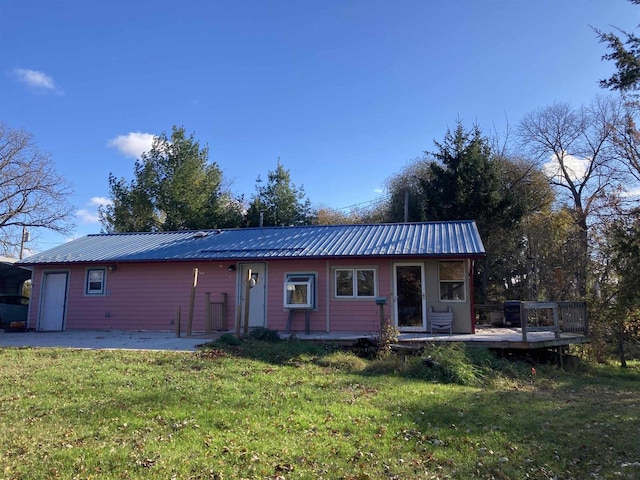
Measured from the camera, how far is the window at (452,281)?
1298 cm

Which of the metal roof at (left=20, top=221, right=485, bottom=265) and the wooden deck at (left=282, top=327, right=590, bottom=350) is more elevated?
the metal roof at (left=20, top=221, right=485, bottom=265)

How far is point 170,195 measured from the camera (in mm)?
28062

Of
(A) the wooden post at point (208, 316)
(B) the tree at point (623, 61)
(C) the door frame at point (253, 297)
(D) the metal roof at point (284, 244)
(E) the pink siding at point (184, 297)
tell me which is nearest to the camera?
(B) the tree at point (623, 61)

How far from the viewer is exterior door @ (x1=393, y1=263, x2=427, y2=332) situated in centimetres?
1309

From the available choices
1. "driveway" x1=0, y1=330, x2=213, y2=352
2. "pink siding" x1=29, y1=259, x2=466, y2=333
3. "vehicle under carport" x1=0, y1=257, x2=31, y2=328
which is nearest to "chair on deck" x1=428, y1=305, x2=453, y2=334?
"pink siding" x1=29, y1=259, x2=466, y2=333

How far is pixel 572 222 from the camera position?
19.2m

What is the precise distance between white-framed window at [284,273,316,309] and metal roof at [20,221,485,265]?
2.64 ft

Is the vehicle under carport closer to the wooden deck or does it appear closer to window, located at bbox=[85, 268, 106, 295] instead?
window, located at bbox=[85, 268, 106, 295]

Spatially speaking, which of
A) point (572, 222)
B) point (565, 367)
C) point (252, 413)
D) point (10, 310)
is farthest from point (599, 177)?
point (10, 310)

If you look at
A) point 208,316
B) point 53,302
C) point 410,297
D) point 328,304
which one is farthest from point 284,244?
point 53,302

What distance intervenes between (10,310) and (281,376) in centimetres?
1523

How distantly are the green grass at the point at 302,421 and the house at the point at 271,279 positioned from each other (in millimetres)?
3983

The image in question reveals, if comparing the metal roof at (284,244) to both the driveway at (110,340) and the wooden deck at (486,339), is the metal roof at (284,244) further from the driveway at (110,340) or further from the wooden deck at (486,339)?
the driveway at (110,340)

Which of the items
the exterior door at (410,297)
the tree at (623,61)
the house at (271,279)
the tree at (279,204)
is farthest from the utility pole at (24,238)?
the tree at (623,61)
